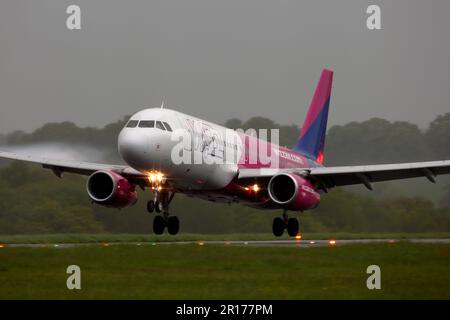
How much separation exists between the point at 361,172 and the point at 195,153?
256 inches

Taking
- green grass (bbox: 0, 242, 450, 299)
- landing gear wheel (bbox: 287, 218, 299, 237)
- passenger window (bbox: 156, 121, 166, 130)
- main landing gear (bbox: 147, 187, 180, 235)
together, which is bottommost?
green grass (bbox: 0, 242, 450, 299)

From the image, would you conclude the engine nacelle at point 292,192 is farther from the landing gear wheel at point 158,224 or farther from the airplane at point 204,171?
the landing gear wheel at point 158,224

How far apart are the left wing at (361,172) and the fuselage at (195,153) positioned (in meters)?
0.94

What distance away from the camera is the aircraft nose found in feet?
97.1

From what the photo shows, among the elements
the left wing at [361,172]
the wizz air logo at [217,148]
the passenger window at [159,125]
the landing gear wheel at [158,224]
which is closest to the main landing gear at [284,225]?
the left wing at [361,172]

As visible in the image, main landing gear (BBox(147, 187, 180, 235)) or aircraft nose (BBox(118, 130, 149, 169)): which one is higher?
aircraft nose (BBox(118, 130, 149, 169))

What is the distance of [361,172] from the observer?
114ft

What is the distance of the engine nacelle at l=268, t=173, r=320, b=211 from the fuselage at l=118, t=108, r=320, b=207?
1276 mm

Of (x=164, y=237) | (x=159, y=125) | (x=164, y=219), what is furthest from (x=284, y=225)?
(x=159, y=125)

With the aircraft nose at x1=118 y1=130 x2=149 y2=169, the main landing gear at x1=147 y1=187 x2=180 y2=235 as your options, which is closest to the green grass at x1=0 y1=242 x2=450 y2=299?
the aircraft nose at x1=118 y1=130 x2=149 y2=169

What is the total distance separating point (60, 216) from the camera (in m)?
40.5

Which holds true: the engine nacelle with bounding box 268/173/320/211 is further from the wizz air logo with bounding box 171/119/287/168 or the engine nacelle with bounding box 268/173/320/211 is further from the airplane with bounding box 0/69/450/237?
the wizz air logo with bounding box 171/119/287/168

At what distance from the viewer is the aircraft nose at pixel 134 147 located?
29.6m
